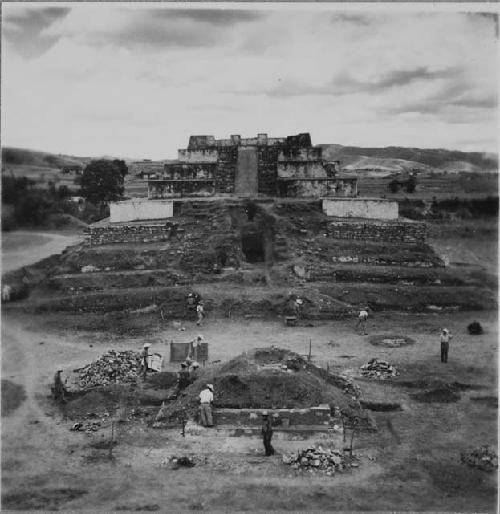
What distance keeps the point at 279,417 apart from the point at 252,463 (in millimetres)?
1531

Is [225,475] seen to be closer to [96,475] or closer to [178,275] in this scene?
[96,475]

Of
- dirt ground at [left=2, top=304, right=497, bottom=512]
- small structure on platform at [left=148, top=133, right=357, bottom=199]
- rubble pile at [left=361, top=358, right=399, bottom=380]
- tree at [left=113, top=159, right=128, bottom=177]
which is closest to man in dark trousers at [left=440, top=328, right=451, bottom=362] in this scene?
dirt ground at [left=2, top=304, right=497, bottom=512]

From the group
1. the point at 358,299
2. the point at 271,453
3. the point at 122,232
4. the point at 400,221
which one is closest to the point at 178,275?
the point at 122,232

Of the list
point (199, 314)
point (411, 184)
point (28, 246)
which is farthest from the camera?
point (411, 184)

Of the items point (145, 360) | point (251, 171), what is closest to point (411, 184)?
point (251, 171)

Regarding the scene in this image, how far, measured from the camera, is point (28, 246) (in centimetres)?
3372

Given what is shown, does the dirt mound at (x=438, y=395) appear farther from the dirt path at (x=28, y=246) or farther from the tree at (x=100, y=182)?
the tree at (x=100, y=182)

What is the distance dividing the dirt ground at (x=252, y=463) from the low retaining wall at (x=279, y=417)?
430mm

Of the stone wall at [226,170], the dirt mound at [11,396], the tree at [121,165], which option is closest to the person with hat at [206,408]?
the dirt mound at [11,396]

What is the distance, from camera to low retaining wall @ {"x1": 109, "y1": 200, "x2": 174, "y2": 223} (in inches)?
1251

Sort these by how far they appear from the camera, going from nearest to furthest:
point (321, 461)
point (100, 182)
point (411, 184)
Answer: point (321, 461)
point (100, 182)
point (411, 184)

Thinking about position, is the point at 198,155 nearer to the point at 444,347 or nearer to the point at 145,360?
the point at 145,360

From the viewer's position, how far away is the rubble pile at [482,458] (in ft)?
38.7

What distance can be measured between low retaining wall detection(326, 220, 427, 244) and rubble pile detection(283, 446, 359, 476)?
735 inches
